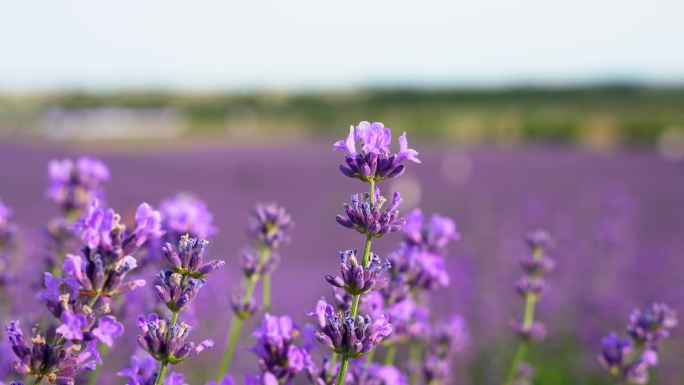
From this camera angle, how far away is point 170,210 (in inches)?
88.7

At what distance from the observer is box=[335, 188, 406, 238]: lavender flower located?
4.84 ft

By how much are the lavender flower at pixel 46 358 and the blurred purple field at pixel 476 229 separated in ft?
3.64

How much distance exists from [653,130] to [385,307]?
2552 centimetres

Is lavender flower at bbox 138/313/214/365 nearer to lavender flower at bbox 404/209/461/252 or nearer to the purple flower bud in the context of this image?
the purple flower bud

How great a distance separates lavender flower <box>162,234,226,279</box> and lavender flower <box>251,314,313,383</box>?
0.83 feet

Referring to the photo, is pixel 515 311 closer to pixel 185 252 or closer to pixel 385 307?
pixel 385 307

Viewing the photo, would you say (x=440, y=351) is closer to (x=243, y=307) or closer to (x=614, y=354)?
(x=614, y=354)

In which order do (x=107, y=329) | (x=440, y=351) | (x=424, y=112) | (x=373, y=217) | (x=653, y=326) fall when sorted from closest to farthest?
1. (x=107, y=329)
2. (x=373, y=217)
3. (x=653, y=326)
4. (x=440, y=351)
5. (x=424, y=112)

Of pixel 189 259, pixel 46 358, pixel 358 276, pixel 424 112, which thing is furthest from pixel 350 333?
pixel 424 112

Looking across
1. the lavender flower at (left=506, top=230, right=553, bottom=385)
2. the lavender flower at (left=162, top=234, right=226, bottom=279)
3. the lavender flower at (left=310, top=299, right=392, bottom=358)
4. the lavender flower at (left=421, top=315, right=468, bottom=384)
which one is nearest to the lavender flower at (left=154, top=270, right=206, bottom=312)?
→ the lavender flower at (left=162, top=234, right=226, bottom=279)

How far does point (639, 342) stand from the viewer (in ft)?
7.06

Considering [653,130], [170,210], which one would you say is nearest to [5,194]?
[170,210]

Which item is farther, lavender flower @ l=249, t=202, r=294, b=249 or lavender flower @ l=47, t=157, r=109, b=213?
lavender flower @ l=47, t=157, r=109, b=213

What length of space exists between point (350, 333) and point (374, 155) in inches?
14.2
